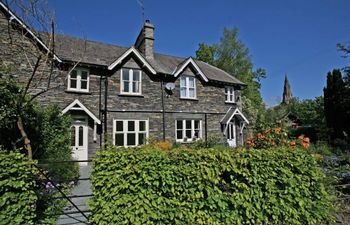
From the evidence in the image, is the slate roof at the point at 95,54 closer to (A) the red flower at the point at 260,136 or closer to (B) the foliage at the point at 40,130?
(B) the foliage at the point at 40,130

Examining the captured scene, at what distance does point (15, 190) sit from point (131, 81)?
1246cm

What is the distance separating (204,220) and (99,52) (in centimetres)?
1532

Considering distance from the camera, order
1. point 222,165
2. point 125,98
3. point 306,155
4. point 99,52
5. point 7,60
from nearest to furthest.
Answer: point 222,165 < point 306,155 < point 7,60 < point 125,98 < point 99,52

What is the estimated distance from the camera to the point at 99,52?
1638cm

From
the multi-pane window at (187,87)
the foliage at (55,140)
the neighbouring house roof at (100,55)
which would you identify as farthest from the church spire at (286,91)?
the foliage at (55,140)

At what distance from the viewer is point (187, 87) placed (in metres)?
18.5

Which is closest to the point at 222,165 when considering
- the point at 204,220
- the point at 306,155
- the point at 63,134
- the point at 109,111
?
the point at 204,220

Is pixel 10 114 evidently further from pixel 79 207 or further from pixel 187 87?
pixel 187 87

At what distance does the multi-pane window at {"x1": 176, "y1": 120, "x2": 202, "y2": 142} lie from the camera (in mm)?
17516

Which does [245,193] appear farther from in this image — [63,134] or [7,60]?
[7,60]

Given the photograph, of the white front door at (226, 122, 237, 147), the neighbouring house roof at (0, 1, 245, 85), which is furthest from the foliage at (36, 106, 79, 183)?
the white front door at (226, 122, 237, 147)

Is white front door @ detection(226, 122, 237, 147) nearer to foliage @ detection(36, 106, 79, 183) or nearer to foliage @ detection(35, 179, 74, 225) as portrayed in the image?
foliage @ detection(36, 106, 79, 183)

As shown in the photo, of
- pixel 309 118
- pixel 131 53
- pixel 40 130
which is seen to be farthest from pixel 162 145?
pixel 309 118

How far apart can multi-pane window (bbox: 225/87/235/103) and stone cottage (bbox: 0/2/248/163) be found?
0.34 feet
